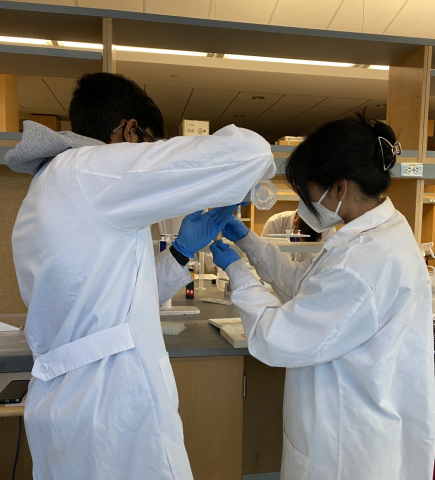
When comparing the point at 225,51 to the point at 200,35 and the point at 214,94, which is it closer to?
the point at 200,35

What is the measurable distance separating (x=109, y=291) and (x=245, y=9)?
3831 mm

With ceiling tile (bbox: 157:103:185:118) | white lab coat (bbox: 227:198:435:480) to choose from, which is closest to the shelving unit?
white lab coat (bbox: 227:198:435:480)

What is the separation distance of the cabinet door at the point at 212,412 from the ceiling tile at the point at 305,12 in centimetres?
364

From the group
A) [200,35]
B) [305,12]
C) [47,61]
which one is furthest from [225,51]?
[305,12]

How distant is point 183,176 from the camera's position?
31.9 inches

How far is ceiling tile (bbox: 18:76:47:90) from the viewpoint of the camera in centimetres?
502

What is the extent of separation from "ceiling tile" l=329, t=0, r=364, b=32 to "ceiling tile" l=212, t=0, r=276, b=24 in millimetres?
712

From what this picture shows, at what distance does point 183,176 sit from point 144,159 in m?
Answer: 0.08

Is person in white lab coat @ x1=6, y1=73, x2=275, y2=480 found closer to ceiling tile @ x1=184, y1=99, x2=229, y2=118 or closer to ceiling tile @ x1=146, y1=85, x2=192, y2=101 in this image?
ceiling tile @ x1=146, y1=85, x2=192, y2=101

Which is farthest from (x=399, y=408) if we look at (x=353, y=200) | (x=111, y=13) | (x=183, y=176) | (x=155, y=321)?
(x=111, y=13)

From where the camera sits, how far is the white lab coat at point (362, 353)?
1048mm

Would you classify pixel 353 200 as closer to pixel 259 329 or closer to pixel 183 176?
pixel 259 329

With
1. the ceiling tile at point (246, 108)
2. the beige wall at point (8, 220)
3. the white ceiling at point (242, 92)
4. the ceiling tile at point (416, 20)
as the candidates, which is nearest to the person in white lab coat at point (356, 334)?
the beige wall at point (8, 220)

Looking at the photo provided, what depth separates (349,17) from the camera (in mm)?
4102
